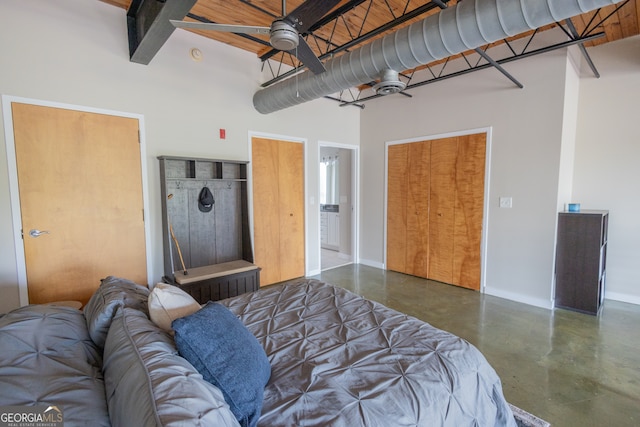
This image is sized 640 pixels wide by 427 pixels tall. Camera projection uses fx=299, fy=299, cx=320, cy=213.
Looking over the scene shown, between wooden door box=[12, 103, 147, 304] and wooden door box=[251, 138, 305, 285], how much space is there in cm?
147

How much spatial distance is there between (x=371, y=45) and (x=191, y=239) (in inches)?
110

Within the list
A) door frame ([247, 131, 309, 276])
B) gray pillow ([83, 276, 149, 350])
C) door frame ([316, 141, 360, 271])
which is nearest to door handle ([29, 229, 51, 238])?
gray pillow ([83, 276, 149, 350])

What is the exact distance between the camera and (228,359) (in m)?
1.22

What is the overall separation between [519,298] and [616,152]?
2.14m

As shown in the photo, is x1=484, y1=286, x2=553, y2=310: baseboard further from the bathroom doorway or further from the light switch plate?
the bathroom doorway

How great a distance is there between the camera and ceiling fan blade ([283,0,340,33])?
4.93 feet

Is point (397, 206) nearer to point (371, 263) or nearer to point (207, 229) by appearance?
point (371, 263)

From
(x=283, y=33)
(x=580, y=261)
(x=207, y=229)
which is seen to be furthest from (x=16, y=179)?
(x=580, y=261)

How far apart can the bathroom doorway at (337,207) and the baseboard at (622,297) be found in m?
3.54

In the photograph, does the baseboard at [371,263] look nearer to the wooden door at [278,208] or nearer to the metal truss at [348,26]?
the wooden door at [278,208]

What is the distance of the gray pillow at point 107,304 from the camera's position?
1.41m

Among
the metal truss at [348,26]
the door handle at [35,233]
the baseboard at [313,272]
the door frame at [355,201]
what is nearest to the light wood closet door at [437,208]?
the door frame at [355,201]

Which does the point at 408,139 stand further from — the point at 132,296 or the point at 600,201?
the point at 132,296

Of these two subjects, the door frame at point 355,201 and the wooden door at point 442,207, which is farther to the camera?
the door frame at point 355,201
